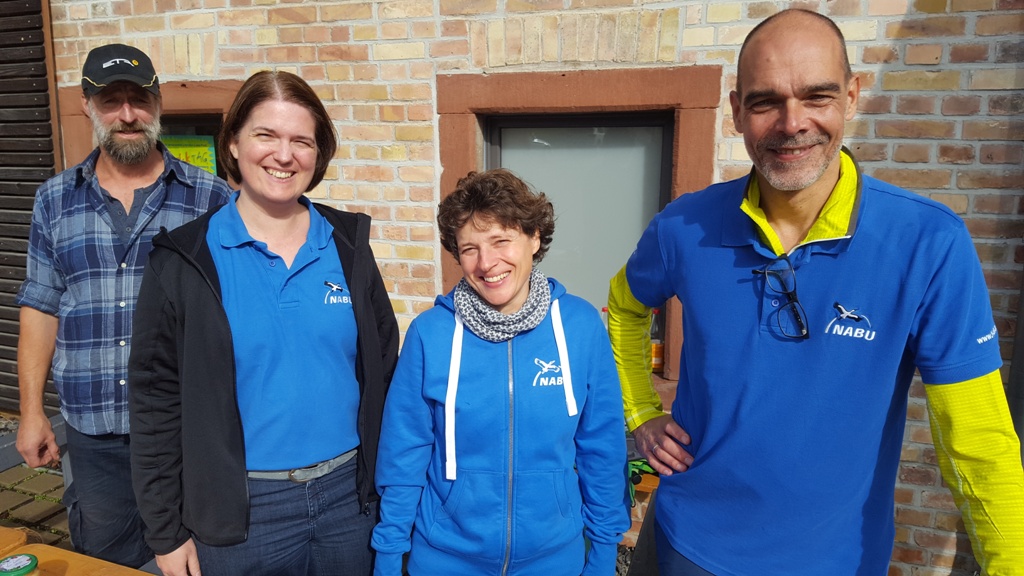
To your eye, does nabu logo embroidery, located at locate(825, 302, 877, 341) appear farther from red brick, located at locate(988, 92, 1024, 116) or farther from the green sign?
the green sign

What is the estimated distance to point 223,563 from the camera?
1.91 meters

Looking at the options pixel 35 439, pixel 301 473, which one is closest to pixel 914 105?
pixel 301 473

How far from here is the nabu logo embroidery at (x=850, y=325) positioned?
4.95ft

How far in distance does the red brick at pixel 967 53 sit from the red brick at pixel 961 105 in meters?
0.15

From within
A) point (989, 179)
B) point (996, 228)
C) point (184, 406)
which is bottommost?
point (184, 406)

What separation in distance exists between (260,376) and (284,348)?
0.10 m

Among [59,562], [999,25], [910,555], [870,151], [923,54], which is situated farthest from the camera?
[910,555]

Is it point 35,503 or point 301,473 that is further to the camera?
point 35,503

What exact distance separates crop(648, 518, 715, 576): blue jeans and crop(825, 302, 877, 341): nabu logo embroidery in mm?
733

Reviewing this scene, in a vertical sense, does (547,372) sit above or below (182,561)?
above

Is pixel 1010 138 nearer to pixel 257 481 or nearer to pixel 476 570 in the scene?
pixel 476 570

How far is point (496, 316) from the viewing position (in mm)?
1824

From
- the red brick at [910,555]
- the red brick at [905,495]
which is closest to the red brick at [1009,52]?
the red brick at [905,495]

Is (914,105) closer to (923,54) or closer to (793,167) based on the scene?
(923,54)
